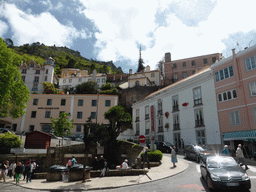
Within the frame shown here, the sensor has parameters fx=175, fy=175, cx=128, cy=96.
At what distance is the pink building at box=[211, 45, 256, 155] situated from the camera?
65.1 ft

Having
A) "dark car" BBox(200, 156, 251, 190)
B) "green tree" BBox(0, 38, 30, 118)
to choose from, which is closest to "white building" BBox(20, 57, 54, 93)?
"green tree" BBox(0, 38, 30, 118)

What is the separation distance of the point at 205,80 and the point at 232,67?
12.9 feet

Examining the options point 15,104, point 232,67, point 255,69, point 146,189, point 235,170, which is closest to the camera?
point 235,170

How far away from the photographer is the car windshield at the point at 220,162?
29.1 ft

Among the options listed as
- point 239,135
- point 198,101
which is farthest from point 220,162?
point 198,101

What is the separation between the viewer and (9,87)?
21.0 m

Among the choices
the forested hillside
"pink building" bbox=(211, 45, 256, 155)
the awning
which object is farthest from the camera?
the forested hillside

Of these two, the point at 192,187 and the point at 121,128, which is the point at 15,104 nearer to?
the point at 121,128

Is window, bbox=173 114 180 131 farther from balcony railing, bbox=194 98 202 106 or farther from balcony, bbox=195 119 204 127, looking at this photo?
balcony railing, bbox=194 98 202 106

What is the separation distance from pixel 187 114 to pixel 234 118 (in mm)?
6748

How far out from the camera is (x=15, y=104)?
79.0 feet

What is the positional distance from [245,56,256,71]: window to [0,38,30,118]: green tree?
93.6 ft

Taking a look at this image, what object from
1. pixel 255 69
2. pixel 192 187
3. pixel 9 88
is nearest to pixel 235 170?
pixel 192 187

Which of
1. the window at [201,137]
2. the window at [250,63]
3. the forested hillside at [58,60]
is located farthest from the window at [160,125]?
the forested hillside at [58,60]
